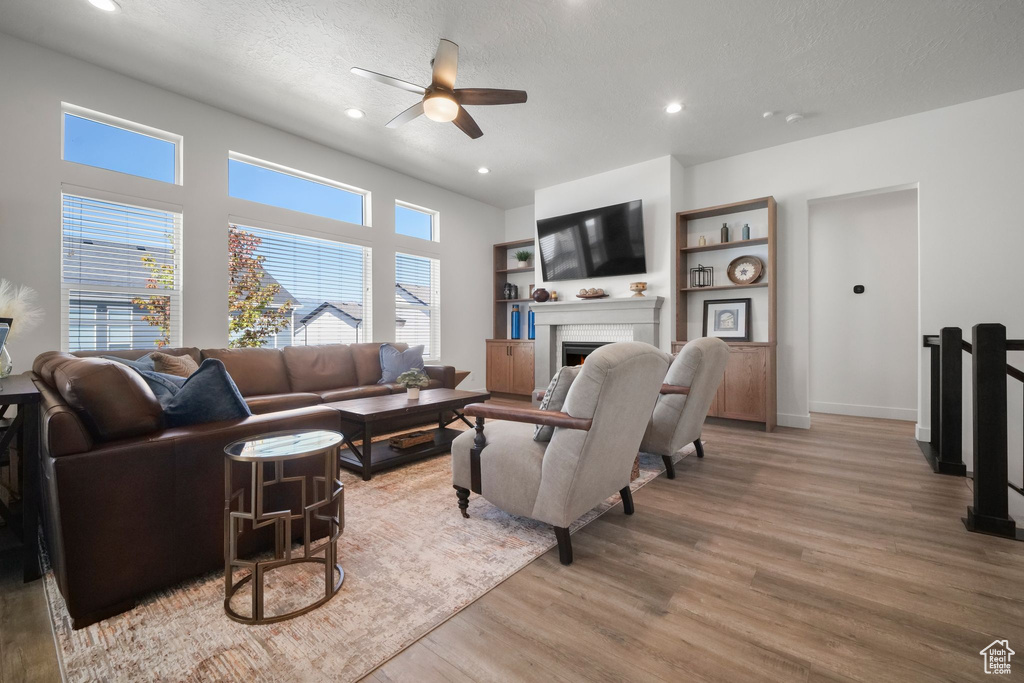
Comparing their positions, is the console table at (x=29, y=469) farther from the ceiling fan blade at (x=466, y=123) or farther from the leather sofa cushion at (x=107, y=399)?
the ceiling fan blade at (x=466, y=123)

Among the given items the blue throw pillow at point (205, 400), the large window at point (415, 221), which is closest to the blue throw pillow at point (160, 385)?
the blue throw pillow at point (205, 400)

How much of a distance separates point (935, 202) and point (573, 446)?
14.8 ft

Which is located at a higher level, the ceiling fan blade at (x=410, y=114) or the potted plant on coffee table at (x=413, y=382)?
the ceiling fan blade at (x=410, y=114)

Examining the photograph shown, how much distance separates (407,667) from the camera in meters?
1.27

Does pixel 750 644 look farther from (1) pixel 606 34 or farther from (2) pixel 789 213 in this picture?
(2) pixel 789 213

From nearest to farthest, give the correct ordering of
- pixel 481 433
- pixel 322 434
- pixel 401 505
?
1. pixel 322 434
2. pixel 481 433
3. pixel 401 505

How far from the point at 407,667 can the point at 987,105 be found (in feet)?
19.4

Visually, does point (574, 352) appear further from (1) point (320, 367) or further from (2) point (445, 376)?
(1) point (320, 367)

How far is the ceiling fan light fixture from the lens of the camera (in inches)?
115

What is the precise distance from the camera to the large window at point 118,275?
3350 mm

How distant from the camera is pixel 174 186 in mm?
3775

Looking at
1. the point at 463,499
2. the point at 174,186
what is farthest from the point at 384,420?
the point at 174,186

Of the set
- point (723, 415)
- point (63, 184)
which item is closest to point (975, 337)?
point (723, 415)

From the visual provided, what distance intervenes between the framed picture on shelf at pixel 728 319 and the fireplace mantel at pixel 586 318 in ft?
1.90
